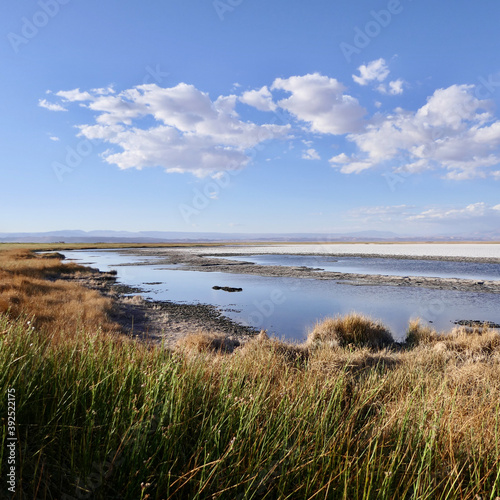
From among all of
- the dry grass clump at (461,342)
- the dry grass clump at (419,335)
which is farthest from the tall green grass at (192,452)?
the dry grass clump at (419,335)

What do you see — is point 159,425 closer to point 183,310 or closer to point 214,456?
point 214,456

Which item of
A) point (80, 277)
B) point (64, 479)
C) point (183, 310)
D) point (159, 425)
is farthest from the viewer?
point (80, 277)

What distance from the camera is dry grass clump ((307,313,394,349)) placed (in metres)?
10.9

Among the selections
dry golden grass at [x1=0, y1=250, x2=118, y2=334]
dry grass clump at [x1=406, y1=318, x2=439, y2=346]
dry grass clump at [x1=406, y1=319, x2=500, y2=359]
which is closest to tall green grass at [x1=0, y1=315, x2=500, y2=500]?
dry golden grass at [x1=0, y1=250, x2=118, y2=334]

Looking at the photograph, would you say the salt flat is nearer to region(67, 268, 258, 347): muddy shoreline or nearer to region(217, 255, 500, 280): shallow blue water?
region(217, 255, 500, 280): shallow blue water

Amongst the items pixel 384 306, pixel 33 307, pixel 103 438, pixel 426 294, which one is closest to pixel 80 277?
pixel 33 307

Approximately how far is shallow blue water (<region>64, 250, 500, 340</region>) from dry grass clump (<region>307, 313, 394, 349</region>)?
1311mm

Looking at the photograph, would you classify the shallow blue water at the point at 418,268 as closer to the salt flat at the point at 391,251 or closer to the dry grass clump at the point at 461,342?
the salt flat at the point at 391,251

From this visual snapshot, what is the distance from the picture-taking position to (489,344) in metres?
9.91

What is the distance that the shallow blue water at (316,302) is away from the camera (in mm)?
15461

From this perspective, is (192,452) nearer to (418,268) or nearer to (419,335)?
(419,335)

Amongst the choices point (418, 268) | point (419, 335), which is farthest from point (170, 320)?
point (418, 268)

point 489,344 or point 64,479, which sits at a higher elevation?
point 64,479

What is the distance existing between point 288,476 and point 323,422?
0.70 metres
